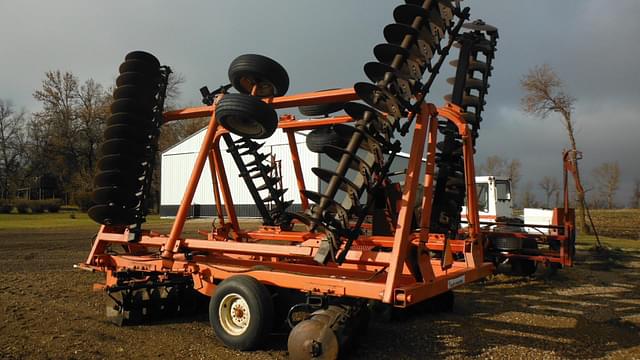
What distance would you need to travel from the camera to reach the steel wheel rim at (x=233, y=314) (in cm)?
549

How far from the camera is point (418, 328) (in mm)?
6492

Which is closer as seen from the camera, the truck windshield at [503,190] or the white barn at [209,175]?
the truck windshield at [503,190]

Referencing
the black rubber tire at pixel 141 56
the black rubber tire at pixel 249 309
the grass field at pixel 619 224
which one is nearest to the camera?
the black rubber tire at pixel 249 309

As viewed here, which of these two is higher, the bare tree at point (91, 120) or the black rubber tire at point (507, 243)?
the bare tree at point (91, 120)

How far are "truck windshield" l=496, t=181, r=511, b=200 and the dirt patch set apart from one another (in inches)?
217

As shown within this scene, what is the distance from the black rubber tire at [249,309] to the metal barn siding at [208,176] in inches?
906

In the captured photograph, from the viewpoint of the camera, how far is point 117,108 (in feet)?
23.7

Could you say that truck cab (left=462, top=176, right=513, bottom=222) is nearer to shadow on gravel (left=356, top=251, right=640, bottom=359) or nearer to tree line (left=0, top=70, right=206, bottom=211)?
shadow on gravel (left=356, top=251, right=640, bottom=359)

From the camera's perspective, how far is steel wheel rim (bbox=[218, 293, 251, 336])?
5492 millimetres

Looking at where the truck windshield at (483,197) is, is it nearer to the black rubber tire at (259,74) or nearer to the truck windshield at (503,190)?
the truck windshield at (503,190)

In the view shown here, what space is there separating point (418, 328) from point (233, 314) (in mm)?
2462

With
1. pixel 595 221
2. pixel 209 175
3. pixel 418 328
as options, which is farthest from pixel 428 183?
pixel 595 221

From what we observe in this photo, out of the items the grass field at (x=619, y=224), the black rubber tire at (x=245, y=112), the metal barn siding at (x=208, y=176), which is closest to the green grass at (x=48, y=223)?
the metal barn siding at (x=208, y=176)

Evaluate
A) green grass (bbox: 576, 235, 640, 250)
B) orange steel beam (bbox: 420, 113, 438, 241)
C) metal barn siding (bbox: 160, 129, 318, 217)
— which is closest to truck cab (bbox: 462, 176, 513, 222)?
green grass (bbox: 576, 235, 640, 250)
